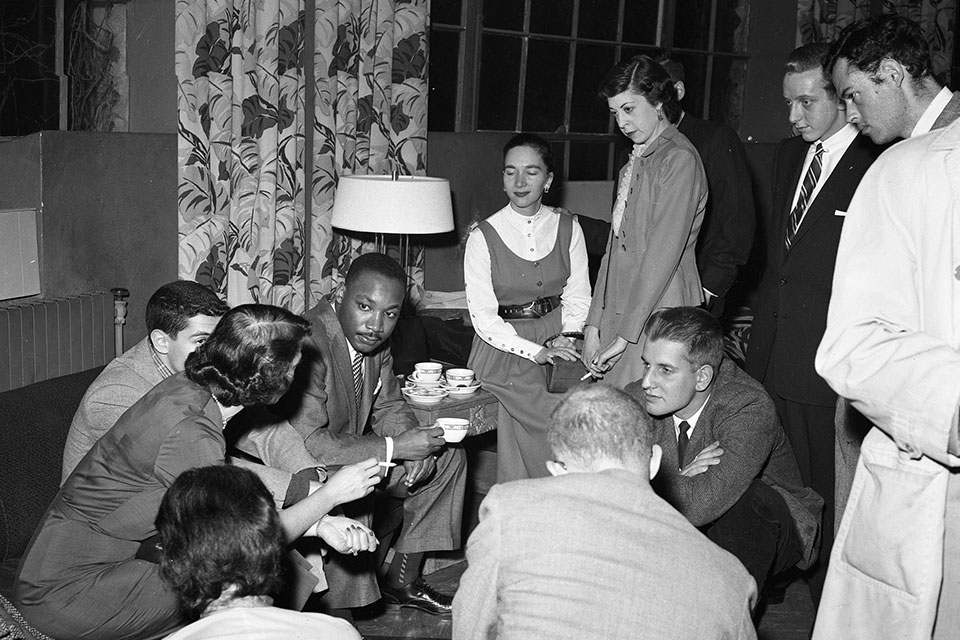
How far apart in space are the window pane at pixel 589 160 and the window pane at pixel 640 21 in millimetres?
669

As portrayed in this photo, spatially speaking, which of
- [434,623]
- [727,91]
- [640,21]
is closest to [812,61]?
[434,623]

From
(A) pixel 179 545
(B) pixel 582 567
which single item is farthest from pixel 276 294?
(B) pixel 582 567

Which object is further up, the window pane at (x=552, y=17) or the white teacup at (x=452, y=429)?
the window pane at (x=552, y=17)

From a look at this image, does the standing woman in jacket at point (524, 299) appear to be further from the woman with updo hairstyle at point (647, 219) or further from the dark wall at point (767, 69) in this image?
the dark wall at point (767, 69)

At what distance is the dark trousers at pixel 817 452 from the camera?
2.94m

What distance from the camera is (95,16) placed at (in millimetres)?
4250

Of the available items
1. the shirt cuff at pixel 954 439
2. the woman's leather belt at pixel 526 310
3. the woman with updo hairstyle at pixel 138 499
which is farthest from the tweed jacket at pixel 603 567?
the woman's leather belt at pixel 526 310

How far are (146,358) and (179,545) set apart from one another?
39.8 inches

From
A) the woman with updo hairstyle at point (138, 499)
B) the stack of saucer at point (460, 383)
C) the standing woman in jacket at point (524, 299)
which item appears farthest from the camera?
the standing woman in jacket at point (524, 299)

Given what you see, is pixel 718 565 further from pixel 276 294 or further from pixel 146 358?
pixel 276 294

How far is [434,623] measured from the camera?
3.10 m

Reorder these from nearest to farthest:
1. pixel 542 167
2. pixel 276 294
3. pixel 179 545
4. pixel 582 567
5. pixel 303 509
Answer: pixel 582 567, pixel 179 545, pixel 303 509, pixel 542 167, pixel 276 294

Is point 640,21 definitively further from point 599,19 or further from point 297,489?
point 297,489

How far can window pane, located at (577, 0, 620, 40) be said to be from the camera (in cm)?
596
